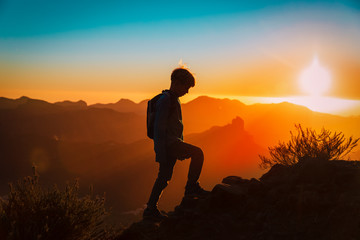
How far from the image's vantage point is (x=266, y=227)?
3023 millimetres

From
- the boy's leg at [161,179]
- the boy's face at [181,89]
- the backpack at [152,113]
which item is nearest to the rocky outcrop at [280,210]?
the boy's leg at [161,179]

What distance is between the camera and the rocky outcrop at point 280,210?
9.31 ft

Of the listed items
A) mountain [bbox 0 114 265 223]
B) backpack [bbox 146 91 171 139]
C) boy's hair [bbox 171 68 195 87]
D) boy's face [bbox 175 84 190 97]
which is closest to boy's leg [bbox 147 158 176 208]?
backpack [bbox 146 91 171 139]

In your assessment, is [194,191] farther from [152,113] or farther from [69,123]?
[69,123]

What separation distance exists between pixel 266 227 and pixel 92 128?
145m

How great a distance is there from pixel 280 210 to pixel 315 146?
2.18 metres

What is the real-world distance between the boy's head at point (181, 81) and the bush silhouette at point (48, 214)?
195cm

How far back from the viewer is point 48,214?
3.12 meters

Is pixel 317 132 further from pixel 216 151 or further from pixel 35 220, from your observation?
pixel 216 151

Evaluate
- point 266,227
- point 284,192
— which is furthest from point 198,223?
point 284,192

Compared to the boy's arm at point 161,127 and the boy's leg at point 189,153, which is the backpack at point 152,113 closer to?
the boy's arm at point 161,127

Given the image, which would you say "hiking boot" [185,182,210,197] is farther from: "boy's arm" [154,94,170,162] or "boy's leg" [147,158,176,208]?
"boy's arm" [154,94,170,162]

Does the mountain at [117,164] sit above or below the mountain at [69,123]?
below

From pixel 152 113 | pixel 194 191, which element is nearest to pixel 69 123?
pixel 194 191
